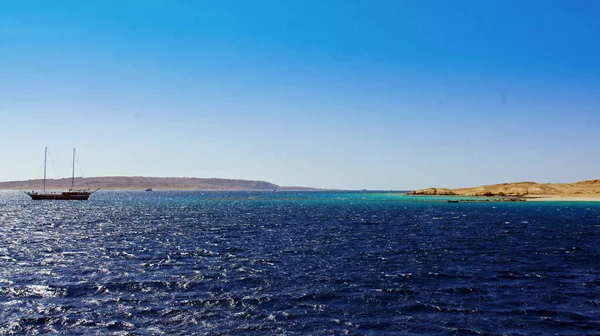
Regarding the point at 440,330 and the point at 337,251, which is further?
the point at 337,251

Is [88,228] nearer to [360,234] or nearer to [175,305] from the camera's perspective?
[360,234]

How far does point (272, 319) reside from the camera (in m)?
24.0

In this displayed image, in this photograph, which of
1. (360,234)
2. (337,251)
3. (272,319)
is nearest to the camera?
(272,319)

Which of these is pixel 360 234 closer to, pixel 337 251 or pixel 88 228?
pixel 337 251

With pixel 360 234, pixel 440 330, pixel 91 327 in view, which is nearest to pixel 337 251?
pixel 360 234

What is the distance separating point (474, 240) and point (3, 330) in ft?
166

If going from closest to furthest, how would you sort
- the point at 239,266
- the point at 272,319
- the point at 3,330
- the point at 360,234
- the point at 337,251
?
the point at 3,330, the point at 272,319, the point at 239,266, the point at 337,251, the point at 360,234

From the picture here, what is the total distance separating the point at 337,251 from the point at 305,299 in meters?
19.8

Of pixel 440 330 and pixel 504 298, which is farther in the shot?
pixel 504 298

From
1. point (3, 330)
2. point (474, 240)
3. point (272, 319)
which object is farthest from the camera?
point (474, 240)

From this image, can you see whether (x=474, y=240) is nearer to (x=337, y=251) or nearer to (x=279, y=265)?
(x=337, y=251)

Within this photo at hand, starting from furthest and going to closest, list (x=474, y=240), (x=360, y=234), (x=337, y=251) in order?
(x=360, y=234)
(x=474, y=240)
(x=337, y=251)

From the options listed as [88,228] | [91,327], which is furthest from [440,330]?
[88,228]

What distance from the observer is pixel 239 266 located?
1516 inches
